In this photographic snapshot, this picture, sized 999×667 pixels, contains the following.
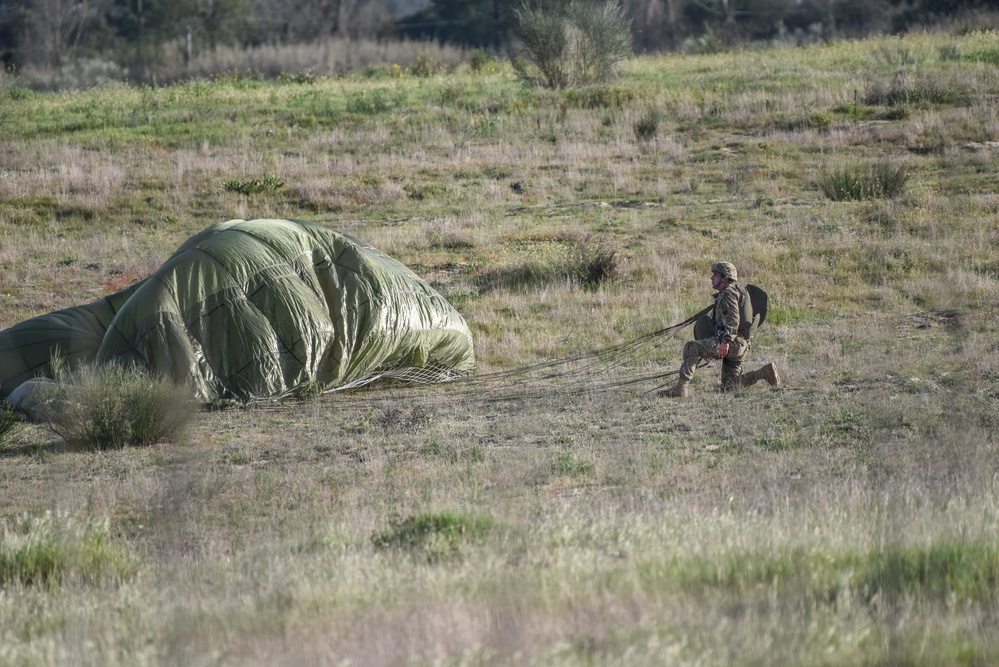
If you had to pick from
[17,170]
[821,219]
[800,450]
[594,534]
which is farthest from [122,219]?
[594,534]

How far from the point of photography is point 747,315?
10.3 meters

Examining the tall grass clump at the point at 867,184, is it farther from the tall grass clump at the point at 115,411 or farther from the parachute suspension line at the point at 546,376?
the tall grass clump at the point at 115,411

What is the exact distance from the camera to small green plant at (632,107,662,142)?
2395cm

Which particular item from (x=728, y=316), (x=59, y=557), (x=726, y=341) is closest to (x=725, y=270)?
(x=728, y=316)

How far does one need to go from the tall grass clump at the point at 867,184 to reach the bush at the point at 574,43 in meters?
11.0

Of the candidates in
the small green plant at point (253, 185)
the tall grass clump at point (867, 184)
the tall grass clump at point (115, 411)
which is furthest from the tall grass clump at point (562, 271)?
the tall grass clump at point (115, 411)

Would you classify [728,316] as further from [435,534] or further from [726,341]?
[435,534]

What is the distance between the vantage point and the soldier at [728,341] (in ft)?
33.3

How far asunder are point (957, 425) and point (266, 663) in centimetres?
606

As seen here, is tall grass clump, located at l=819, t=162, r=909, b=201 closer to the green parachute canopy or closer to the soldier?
the soldier

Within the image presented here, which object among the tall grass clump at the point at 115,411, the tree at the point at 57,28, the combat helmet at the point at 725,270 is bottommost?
the tall grass clump at the point at 115,411

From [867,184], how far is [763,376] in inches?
413

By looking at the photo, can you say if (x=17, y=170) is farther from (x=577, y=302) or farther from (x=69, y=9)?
(x=69, y=9)

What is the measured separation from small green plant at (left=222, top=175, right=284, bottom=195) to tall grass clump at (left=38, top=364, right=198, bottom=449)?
1138 cm
